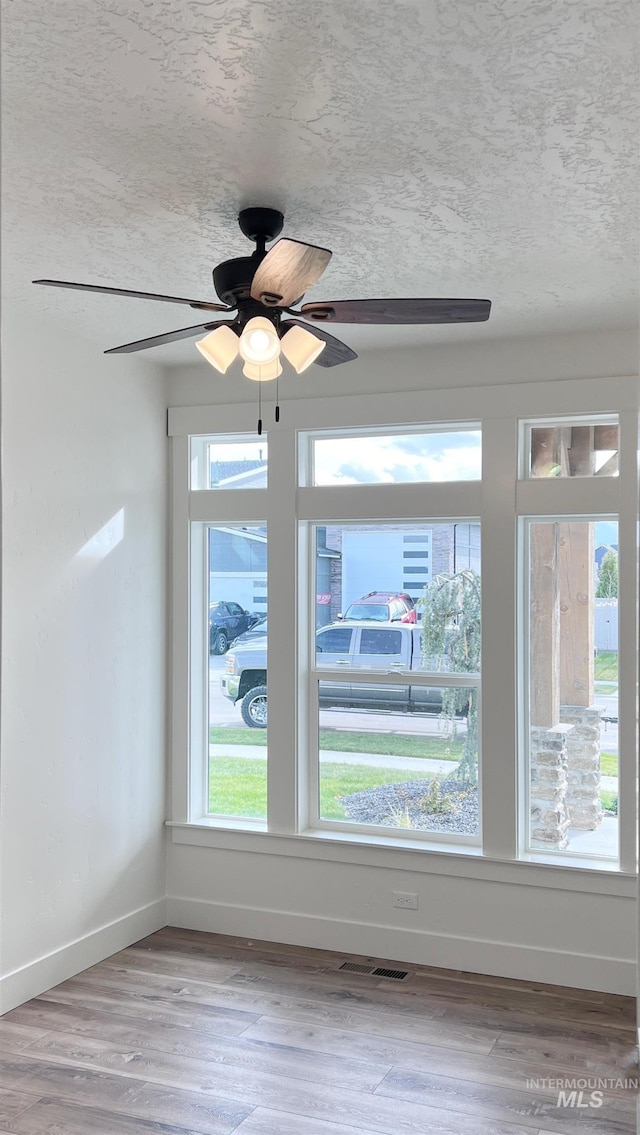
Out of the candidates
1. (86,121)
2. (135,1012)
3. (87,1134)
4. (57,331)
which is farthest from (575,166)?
(135,1012)

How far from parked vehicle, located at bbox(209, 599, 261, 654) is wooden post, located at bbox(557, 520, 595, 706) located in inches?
62.7

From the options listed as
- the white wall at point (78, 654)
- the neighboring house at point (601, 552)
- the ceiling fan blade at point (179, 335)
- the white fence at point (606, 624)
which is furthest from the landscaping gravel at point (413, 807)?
the ceiling fan blade at point (179, 335)

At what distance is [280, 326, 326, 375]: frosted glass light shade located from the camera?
2.63 m

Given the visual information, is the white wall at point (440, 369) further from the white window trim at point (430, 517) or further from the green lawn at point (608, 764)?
the green lawn at point (608, 764)

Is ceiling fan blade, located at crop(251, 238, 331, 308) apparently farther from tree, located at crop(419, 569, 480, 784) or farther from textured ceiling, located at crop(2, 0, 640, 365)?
tree, located at crop(419, 569, 480, 784)

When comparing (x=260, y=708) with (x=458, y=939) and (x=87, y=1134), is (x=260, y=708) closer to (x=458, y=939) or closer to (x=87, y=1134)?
(x=458, y=939)

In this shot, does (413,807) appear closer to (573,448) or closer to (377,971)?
(377,971)

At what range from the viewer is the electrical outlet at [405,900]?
4227mm

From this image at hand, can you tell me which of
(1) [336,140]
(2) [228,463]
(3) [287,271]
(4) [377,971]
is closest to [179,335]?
(3) [287,271]

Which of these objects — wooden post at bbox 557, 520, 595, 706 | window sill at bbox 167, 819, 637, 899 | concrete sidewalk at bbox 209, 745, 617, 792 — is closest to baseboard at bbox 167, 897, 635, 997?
window sill at bbox 167, 819, 637, 899

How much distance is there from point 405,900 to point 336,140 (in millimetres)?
3283

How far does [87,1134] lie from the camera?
285 cm

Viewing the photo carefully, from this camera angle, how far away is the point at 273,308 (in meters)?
2.61

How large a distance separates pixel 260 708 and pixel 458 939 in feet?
4.77
